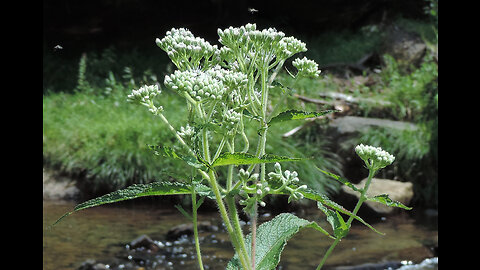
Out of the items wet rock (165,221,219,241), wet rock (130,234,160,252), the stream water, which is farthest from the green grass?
wet rock (130,234,160,252)

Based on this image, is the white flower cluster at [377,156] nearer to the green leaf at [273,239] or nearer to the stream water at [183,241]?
the green leaf at [273,239]

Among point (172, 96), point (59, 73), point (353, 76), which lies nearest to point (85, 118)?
point (172, 96)

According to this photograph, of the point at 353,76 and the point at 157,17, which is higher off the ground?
the point at 157,17

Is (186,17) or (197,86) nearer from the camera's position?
(197,86)

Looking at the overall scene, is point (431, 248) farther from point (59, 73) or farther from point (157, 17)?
point (157, 17)

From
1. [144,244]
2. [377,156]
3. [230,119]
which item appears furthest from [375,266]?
[230,119]

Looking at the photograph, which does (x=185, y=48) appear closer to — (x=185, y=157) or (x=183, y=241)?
(x=185, y=157)
